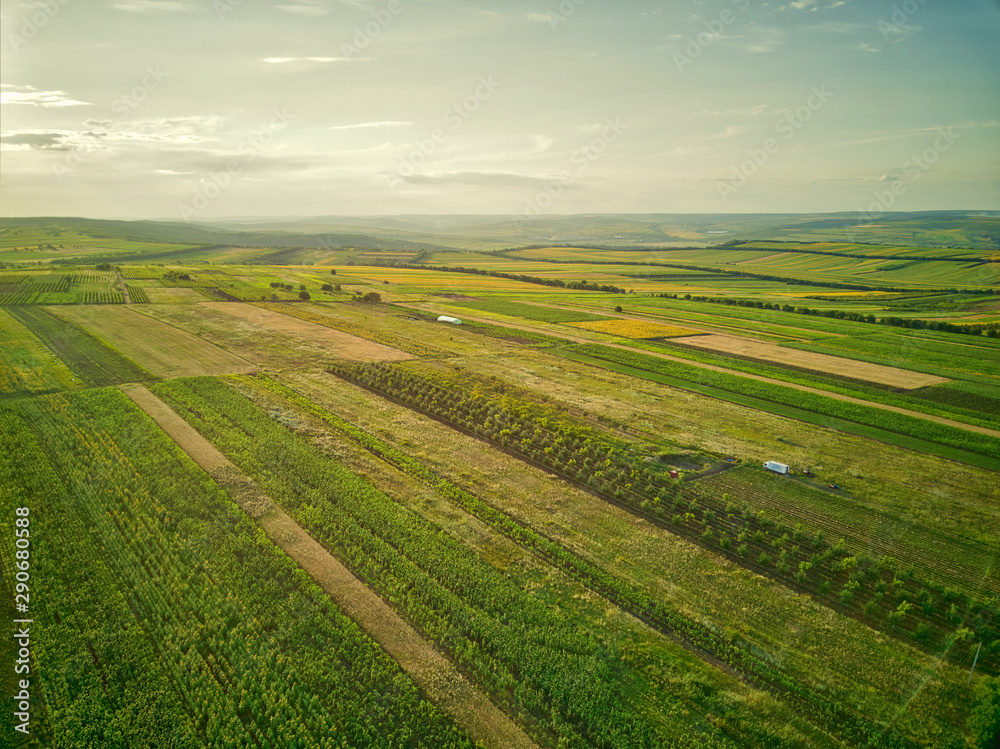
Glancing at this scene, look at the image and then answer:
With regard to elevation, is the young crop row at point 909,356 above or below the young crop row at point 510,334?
below

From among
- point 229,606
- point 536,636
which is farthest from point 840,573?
point 229,606

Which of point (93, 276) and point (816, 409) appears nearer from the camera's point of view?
point (816, 409)

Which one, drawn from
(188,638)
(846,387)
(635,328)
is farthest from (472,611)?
(635,328)

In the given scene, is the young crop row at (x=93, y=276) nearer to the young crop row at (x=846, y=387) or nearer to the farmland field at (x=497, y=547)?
the farmland field at (x=497, y=547)

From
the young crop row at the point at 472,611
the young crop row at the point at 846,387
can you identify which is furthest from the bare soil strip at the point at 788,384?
the young crop row at the point at 472,611

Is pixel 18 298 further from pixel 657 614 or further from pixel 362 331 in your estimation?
pixel 657 614

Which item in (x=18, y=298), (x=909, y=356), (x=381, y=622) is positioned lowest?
(x=381, y=622)

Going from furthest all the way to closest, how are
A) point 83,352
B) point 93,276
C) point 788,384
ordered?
point 93,276 < point 83,352 < point 788,384

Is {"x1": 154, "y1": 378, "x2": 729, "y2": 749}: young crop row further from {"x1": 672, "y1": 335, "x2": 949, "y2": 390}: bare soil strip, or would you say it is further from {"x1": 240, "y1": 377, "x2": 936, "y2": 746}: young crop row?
{"x1": 672, "y1": 335, "x2": 949, "y2": 390}: bare soil strip
